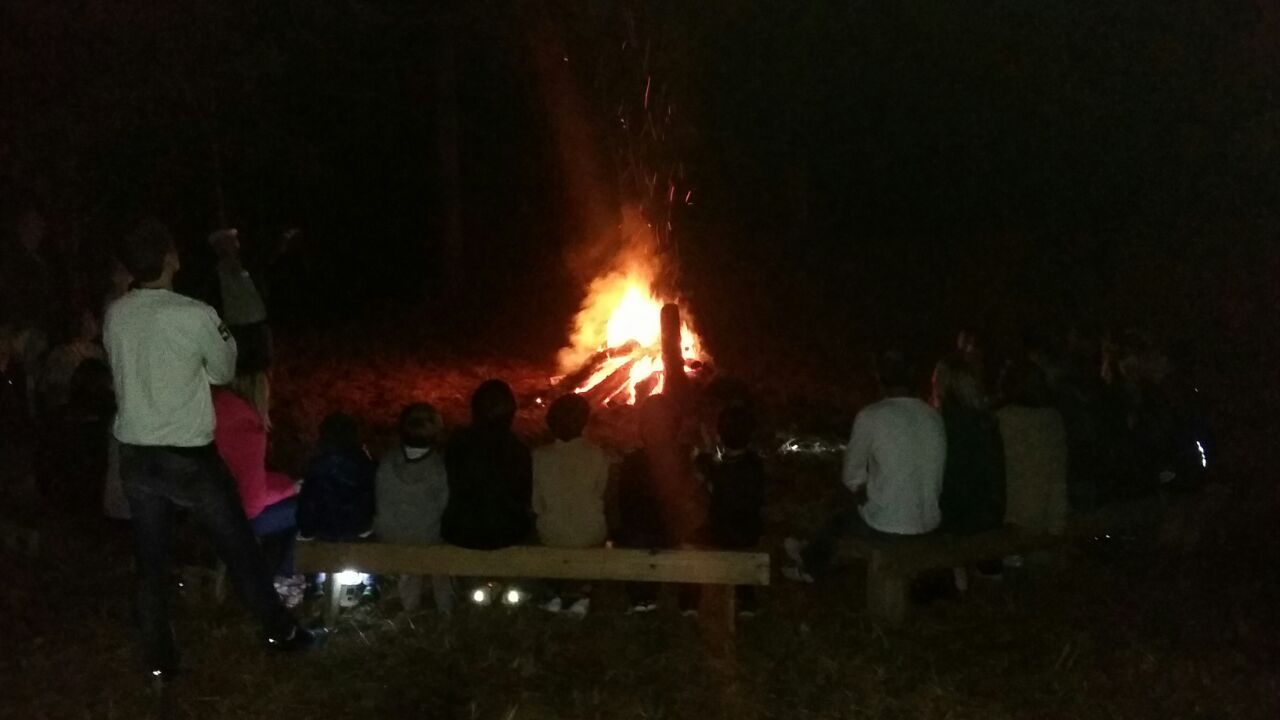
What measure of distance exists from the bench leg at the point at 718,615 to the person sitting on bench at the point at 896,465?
70cm

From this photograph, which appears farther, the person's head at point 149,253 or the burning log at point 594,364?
the burning log at point 594,364

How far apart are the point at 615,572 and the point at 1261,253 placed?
11.2 metres

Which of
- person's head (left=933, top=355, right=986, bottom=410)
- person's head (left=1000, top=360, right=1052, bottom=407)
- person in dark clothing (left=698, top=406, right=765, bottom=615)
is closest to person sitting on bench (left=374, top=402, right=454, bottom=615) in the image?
person in dark clothing (left=698, top=406, right=765, bottom=615)

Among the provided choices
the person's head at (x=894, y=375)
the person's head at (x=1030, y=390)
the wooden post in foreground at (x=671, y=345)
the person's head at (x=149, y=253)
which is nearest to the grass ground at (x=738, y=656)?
the person's head at (x=1030, y=390)

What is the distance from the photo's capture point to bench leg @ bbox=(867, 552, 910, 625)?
6094 millimetres

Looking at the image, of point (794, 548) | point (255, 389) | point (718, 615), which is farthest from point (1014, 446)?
point (255, 389)

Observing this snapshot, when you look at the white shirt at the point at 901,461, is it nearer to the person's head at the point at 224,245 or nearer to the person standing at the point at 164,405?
the person standing at the point at 164,405

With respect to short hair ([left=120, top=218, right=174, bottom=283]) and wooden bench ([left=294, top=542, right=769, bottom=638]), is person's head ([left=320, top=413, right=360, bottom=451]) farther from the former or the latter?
short hair ([left=120, top=218, right=174, bottom=283])

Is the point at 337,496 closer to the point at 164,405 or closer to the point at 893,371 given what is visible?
the point at 164,405

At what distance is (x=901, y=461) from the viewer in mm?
6145

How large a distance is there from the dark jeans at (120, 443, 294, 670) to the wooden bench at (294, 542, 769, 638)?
53 centimetres

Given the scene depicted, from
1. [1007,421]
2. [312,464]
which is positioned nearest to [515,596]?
[312,464]

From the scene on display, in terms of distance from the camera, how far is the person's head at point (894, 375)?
6.34 metres

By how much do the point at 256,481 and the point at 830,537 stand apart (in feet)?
9.86
